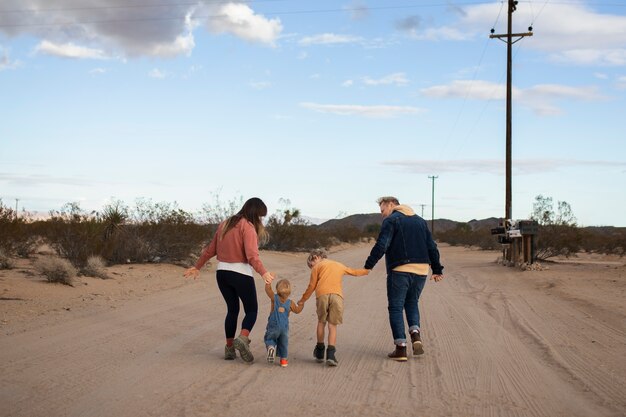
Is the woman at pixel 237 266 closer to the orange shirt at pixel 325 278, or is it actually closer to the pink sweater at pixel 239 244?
the pink sweater at pixel 239 244

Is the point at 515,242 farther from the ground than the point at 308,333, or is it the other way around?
the point at 515,242

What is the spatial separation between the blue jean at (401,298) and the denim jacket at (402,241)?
176 mm

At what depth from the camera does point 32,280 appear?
1658 cm

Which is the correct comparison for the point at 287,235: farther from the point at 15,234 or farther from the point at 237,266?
the point at 237,266

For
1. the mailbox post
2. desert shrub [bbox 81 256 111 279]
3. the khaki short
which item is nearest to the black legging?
the khaki short

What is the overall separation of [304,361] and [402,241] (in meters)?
1.93

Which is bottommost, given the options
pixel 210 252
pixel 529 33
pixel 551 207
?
pixel 210 252

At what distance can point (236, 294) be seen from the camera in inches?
345

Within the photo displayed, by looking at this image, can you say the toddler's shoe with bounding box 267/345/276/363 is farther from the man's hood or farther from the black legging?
the man's hood

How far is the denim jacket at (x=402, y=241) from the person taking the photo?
29.6ft

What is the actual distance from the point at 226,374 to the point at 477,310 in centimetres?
763

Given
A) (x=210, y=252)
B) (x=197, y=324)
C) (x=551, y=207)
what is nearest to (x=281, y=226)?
(x=551, y=207)

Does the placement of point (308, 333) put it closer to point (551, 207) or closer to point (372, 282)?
point (372, 282)

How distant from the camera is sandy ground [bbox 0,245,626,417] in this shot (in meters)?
6.56
